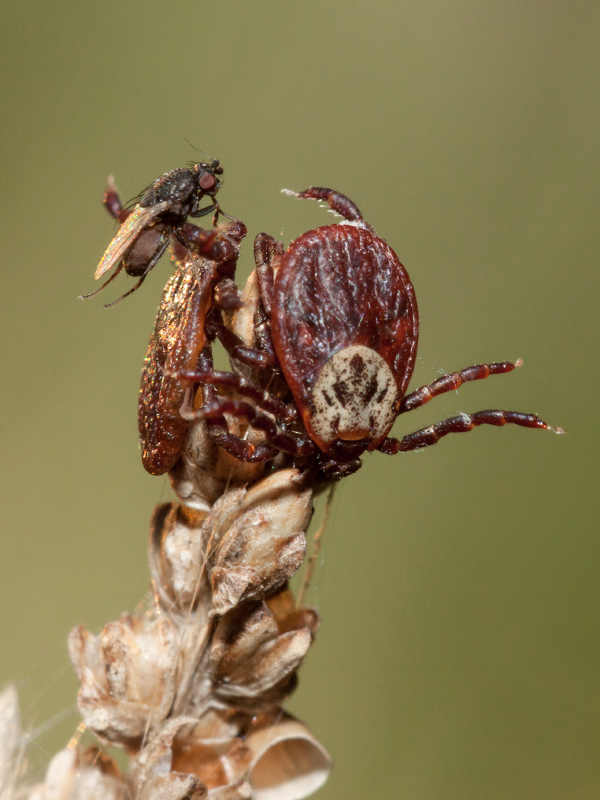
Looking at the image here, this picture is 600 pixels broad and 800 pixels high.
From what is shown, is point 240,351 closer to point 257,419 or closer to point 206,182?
point 257,419

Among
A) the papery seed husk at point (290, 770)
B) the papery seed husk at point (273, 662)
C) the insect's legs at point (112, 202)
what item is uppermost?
the insect's legs at point (112, 202)

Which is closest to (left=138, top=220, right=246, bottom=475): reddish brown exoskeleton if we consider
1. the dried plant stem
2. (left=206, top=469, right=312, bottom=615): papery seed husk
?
(left=206, top=469, right=312, bottom=615): papery seed husk

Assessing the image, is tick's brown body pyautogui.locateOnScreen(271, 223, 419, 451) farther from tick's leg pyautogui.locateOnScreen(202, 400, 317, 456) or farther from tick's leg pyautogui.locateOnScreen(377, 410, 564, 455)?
tick's leg pyautogui.locateOnScreen(377, 410, 564, 455)

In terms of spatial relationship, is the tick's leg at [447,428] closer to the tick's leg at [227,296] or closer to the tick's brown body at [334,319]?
the tick's brown body at [334,319]

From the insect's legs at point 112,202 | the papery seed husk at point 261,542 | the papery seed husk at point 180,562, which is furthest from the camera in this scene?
the insect's legs at point 112,202

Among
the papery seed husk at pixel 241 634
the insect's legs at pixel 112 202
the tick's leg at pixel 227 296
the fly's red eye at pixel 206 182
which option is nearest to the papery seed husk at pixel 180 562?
the papery seed husk at pixel 241 634

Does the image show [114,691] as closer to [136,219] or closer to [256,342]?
[256,342]
